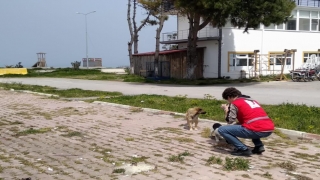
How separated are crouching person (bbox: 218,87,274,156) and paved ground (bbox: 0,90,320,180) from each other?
0.90ft

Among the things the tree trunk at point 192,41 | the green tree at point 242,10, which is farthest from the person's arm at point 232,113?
the tree trunk at point 192,41

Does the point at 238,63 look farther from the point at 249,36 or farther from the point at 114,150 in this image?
the point at 114,150

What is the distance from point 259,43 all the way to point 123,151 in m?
28.9

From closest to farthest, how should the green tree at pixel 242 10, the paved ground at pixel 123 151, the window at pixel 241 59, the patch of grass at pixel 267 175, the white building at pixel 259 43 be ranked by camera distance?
the patch of grass at pixel 267 175 < the paved ground at pixel 123 151 < the green tree at pixel 242 10 < the white building at pixel 259 43 < the window at pixel 241 59

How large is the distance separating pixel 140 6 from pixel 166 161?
1372 inches

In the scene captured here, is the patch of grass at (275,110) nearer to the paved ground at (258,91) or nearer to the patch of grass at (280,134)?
the patch of grass at (280,134)

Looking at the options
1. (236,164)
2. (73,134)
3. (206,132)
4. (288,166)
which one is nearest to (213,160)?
(236,164)

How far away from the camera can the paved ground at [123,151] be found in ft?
18.6

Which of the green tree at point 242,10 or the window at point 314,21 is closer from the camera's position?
the green tree at point 242,10

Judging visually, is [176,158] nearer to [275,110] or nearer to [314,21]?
[275,110]

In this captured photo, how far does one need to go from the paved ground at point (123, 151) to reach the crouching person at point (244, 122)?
0.28 m

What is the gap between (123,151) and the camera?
23.2 feet

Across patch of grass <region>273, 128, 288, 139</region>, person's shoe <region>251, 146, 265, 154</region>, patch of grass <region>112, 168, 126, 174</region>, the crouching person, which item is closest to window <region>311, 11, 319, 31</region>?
patch of grass <region>273, 128, 288, 139</region>

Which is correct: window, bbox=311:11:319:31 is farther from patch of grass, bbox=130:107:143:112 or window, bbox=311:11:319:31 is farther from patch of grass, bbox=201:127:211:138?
patch of grass, bbox=201:127:211:138
